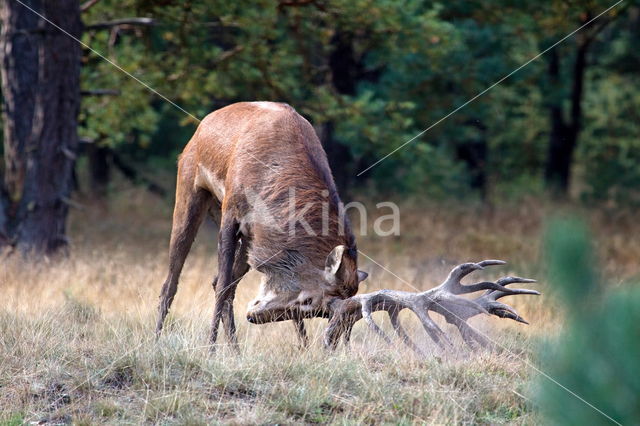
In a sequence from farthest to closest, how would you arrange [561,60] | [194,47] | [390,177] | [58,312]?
[561,60] → [390,177] → [194,47] → [58,312]

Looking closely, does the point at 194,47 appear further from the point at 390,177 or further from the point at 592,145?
the point at 592,145

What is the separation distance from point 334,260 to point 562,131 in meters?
16.3

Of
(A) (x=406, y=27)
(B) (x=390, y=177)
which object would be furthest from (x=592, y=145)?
(A) (x=406, y=27)

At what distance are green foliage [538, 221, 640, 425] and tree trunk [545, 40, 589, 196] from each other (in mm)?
17337

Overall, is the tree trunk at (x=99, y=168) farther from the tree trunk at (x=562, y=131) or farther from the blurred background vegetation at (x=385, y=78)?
the tree trunk at (x=562, y=131)

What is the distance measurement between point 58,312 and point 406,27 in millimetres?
6509

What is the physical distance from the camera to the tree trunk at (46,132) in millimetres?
9789

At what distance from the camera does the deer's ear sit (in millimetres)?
5309

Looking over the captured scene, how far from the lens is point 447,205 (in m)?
18.0

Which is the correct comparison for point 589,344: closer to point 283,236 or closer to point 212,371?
point 212,371

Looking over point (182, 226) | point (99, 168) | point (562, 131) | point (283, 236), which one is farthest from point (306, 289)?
point (562, 131)

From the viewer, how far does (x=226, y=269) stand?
6.08m

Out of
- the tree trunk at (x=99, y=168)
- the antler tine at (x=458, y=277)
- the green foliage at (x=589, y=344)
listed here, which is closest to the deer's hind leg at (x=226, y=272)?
the antler tine at (x=458, y=277)

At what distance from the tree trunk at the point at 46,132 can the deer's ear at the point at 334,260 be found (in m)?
5.26
